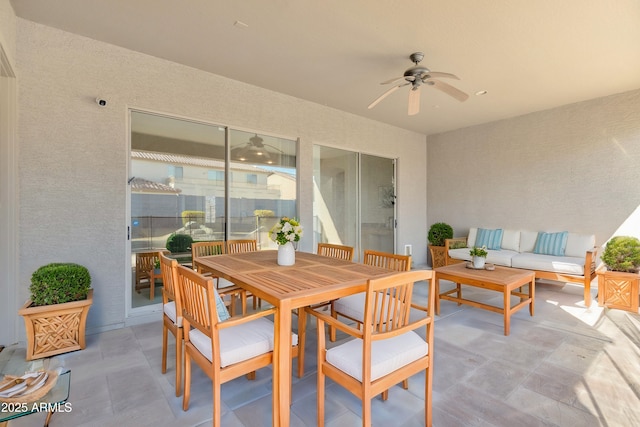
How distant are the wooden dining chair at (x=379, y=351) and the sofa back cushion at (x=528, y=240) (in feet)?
14.9

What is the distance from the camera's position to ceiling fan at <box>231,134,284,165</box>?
4.14 meters

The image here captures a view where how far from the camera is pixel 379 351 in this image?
1.60 meters

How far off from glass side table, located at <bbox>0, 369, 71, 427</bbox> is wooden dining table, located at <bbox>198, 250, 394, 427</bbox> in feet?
3.21

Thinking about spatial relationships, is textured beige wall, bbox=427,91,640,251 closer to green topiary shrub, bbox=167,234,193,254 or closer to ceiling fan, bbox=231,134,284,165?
ceiling fan, bbox=231,134,284,165

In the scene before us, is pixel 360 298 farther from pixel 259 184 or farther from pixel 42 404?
pixel 259 184

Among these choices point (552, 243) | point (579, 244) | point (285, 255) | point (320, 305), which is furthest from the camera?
point (552, 243)

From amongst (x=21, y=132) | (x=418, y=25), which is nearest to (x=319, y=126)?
(x=418, y=25)

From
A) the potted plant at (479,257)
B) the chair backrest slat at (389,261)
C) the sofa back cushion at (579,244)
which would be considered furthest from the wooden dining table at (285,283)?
the sofa back cushion at (579,244)

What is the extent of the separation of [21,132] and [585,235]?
715 centimetres

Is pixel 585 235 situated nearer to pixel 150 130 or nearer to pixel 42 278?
pixel 150 130

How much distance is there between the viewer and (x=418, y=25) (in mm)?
2738

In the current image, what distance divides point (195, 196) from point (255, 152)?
42.1 inches

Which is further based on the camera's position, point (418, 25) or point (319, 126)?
point (319, 126)

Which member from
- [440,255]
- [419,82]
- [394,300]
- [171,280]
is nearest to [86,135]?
[171,280]
